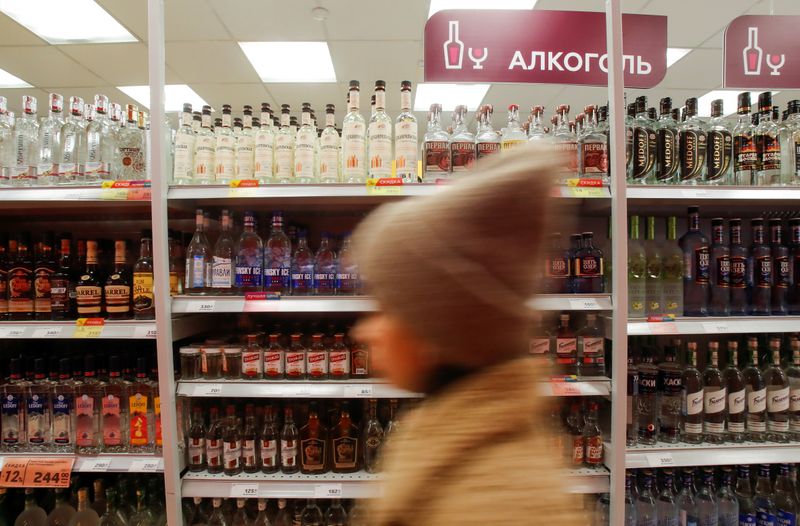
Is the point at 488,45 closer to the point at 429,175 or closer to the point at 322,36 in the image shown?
the point at 429,175

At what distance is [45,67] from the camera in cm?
471

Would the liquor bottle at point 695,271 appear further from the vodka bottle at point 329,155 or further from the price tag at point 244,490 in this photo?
the price tag at point 244,490

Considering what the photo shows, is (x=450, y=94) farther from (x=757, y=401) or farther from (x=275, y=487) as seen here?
(x=275, y=487)

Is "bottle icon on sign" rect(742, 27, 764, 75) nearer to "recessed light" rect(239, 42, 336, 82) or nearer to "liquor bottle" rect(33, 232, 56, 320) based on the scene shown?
"liquor bottle" rect(33, 232, 56, 320)

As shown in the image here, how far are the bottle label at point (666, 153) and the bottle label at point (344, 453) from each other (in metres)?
1.69

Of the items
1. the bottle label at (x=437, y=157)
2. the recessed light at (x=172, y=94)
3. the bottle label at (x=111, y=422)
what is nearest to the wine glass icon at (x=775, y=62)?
the bottle label at (x=437, y=157)

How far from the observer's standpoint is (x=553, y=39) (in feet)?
5.73

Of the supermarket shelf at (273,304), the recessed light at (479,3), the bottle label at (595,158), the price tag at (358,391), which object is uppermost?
the recessed light at (479,3)

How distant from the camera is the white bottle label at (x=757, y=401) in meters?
1.81

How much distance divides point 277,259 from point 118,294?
2.10ft

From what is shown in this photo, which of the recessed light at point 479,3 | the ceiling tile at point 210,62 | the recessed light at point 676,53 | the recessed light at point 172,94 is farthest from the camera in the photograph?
the recessed light at point 172,94

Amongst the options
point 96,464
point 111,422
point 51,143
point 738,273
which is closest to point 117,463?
point 96,464

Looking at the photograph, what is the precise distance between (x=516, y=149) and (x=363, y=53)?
4.30 meters

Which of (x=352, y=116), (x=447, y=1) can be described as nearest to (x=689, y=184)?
(x=352, y=116)
